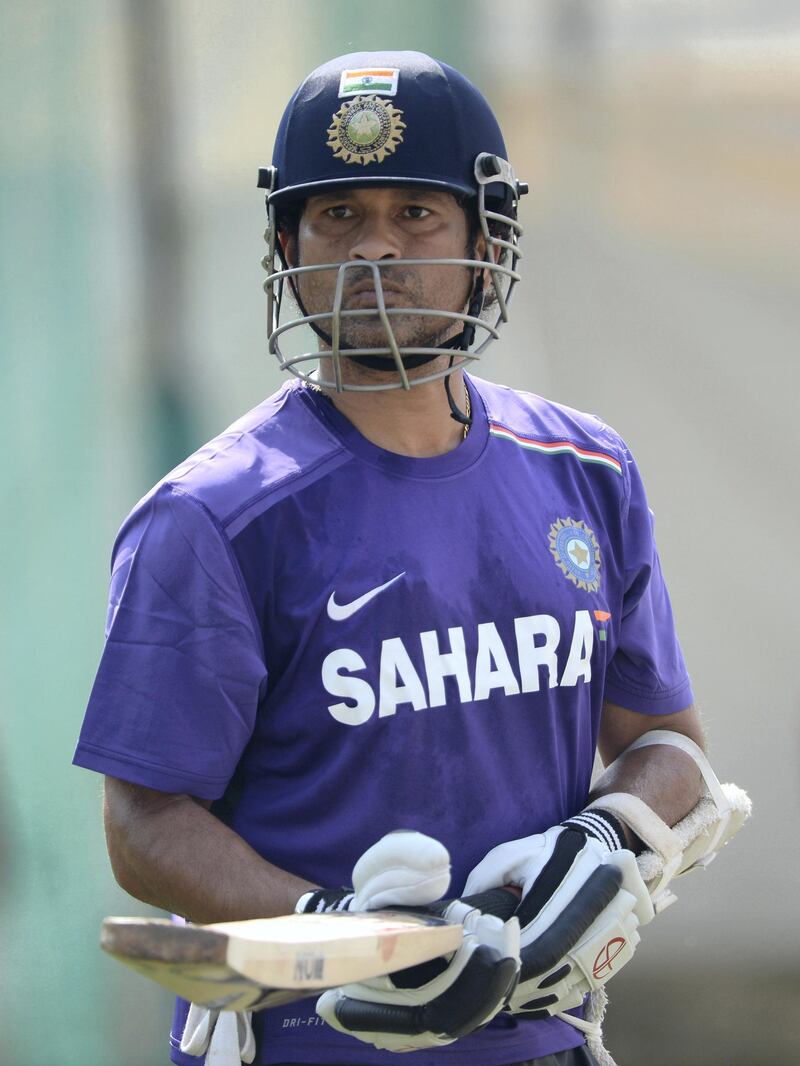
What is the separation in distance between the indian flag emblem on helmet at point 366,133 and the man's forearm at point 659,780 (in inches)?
32.1

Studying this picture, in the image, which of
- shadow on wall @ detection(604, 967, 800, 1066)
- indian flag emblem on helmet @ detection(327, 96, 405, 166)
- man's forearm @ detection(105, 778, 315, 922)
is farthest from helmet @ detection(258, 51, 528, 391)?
shadow on wall @ detection(604, 967, 800, 1066)

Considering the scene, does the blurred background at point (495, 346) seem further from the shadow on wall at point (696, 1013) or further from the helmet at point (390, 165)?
the helmet at point (390, 165)

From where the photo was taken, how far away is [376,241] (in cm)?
182

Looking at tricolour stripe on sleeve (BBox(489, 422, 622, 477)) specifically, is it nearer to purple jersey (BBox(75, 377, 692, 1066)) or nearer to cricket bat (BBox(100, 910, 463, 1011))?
purple jersey (BBox(75, 377, 692, 1066))

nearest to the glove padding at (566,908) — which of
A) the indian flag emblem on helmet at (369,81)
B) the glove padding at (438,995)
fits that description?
the glove padding at (438,995)

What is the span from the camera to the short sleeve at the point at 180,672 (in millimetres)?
1630

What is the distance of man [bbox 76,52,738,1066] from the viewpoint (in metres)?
1.64

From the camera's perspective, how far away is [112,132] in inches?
106

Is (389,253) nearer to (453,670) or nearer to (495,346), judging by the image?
(453,670)

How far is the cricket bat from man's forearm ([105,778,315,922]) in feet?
0.54

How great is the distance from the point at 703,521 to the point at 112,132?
4.22 ft

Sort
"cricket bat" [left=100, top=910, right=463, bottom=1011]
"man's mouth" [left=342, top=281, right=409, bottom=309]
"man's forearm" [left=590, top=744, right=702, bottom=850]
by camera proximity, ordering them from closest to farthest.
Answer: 1. "cricket bat" [left=100, top=910, right=463, bottom=1011]
2. "man's mouth" [left=342, top=281, right=409, bottom=309]
3. "man's forearm" [left=590, top=744, right=702, bottom=850]

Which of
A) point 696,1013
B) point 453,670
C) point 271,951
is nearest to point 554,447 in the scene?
point 453,670

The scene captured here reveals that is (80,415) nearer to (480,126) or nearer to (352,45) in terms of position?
(352,45)
